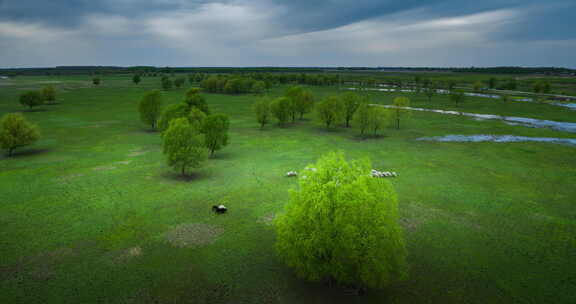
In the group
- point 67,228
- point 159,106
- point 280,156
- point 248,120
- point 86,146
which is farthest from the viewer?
point 248,120

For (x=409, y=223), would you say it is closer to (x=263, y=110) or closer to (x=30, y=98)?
(x=263, y=110)

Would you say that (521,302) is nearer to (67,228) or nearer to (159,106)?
(67,228)

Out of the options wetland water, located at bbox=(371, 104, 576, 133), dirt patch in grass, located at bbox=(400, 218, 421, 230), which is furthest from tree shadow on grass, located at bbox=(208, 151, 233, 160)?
wetland water, located at bbox=(371, 104, 576, 133)

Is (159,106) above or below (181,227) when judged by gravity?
above

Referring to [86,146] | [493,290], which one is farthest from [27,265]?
[86,146]

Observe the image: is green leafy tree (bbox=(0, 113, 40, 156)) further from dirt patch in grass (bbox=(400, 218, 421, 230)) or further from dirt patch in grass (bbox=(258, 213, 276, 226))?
dirt patch in grass (bbox=(400, 218, 421, 230))
